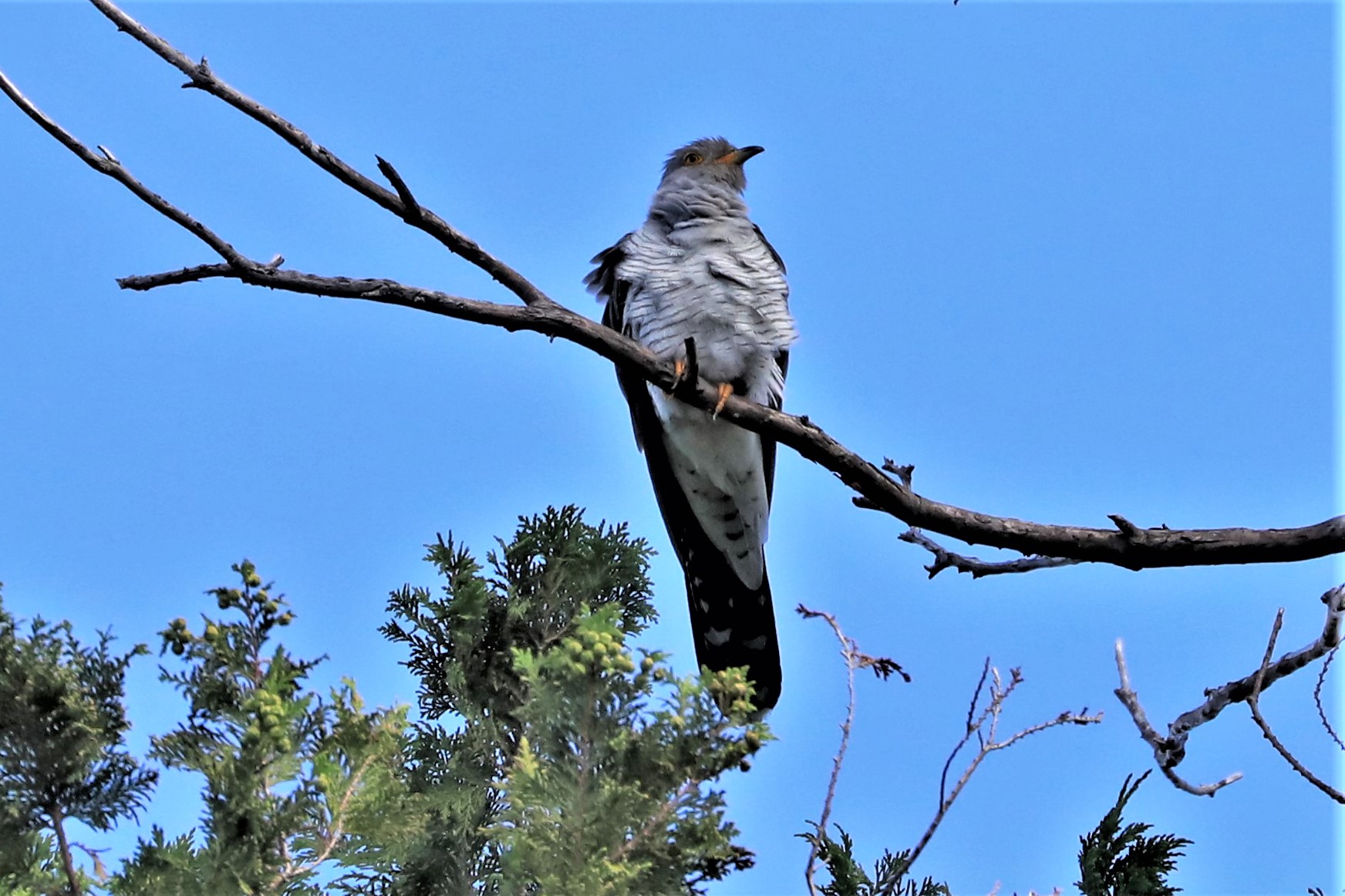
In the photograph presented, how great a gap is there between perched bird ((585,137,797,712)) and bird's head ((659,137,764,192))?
6 centimetres

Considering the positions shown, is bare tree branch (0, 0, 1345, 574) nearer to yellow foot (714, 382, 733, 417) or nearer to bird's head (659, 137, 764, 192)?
yellow foot (714, 382, 733, 417)

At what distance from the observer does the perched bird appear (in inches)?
190

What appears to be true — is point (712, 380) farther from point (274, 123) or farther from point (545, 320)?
point (274, 123)

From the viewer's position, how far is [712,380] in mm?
4766

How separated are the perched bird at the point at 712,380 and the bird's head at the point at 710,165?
0.06 meters

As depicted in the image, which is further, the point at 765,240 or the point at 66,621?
the point at 765,240

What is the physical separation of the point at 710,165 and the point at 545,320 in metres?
3.16

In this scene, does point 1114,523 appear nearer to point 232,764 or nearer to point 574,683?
point 574,683

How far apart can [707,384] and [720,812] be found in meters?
1.89

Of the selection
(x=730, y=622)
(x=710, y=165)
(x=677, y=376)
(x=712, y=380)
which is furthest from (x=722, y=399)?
(x=710, y=165)

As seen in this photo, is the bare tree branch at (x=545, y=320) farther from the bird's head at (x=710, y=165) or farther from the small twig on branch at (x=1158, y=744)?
the bird's head at (x=710, y=165)

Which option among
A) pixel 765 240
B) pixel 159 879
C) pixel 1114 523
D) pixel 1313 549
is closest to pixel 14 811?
pixel 159 879

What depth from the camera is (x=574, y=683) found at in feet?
7.68

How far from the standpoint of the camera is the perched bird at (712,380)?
482 centimetres
